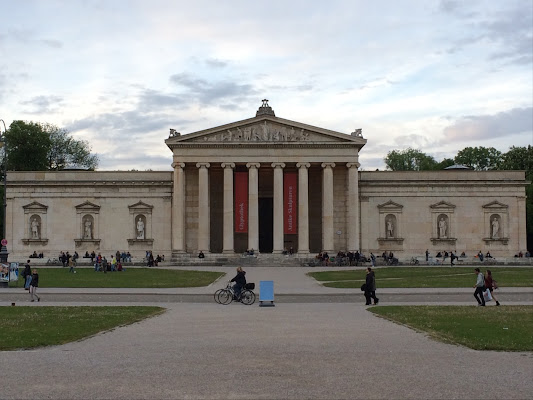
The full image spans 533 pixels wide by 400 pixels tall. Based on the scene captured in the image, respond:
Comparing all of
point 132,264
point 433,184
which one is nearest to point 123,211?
point 132,264

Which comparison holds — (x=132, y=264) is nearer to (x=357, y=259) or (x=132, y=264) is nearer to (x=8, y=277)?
(x=357, y=259)

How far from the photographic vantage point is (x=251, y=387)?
44.4ft

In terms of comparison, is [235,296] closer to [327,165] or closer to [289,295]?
[289,295]

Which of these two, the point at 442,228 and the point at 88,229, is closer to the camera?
the point at 88,229

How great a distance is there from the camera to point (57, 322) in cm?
2509

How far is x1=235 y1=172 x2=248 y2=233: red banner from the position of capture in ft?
276

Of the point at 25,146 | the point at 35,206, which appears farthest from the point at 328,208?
the point at 25,146

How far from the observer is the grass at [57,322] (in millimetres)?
20484

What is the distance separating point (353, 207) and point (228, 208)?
14.3 metres

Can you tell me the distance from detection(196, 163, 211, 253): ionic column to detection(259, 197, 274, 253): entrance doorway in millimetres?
8810

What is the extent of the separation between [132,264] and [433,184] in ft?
120

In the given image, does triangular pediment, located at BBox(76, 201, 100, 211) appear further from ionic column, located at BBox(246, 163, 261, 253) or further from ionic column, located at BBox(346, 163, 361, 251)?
ionic column, located at BBox(346, 163, 361, 251)

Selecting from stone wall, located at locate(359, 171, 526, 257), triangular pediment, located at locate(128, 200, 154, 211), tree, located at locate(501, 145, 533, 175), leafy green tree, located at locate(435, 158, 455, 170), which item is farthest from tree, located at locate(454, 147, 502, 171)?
triangular pediment, located at locate(128, 200, 154, 211)

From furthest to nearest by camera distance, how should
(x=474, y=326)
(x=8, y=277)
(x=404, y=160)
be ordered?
(x=404, y=160) < (x=8, y=277) < (x=474, y=326)
